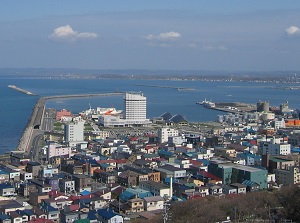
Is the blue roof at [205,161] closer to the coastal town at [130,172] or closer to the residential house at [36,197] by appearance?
the coastal town at [130,172]

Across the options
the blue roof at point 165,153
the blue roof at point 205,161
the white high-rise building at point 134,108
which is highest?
the white high-rise building at point 134,108

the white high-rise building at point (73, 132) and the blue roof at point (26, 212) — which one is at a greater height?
the white high-rise building at point (73, 132)

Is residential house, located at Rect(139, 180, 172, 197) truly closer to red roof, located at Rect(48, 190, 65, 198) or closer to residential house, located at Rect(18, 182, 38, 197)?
red roof, located at Rect(48, 190, 65, 198)

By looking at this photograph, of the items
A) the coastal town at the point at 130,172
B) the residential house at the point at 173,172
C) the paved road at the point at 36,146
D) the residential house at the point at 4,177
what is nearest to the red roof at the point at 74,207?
the coastal town at the point at 130,172

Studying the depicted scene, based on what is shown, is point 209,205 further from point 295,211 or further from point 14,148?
point 14,148

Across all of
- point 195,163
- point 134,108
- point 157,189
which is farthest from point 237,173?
point 134,108

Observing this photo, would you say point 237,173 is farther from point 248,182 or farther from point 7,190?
point 7,190
